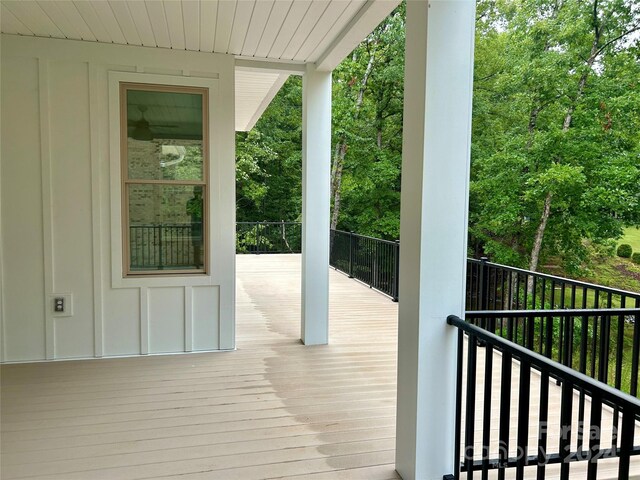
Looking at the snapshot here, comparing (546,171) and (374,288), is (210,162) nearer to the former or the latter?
(374,288)

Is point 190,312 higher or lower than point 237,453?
higher

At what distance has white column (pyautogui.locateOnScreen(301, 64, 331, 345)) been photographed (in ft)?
14.1

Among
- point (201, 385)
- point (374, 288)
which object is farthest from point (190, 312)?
point (374, 288)

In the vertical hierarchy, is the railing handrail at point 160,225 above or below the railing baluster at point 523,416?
above

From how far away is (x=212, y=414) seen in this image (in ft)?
9.32

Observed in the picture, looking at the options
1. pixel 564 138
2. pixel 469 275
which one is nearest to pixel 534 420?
pixel 469 275

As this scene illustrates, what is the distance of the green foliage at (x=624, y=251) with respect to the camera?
41.3 ft

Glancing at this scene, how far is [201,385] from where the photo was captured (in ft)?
10.9

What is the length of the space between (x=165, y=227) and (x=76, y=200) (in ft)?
2.57

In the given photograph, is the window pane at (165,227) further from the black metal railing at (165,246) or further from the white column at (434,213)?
the white column at (434,213)

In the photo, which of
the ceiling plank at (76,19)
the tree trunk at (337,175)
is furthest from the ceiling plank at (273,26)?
the tree trunk at (337,175)

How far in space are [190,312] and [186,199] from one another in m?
1.08

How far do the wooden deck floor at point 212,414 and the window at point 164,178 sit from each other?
3.20 ft

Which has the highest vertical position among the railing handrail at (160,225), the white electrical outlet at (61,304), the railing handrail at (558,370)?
the railing handrail at (160,225)
